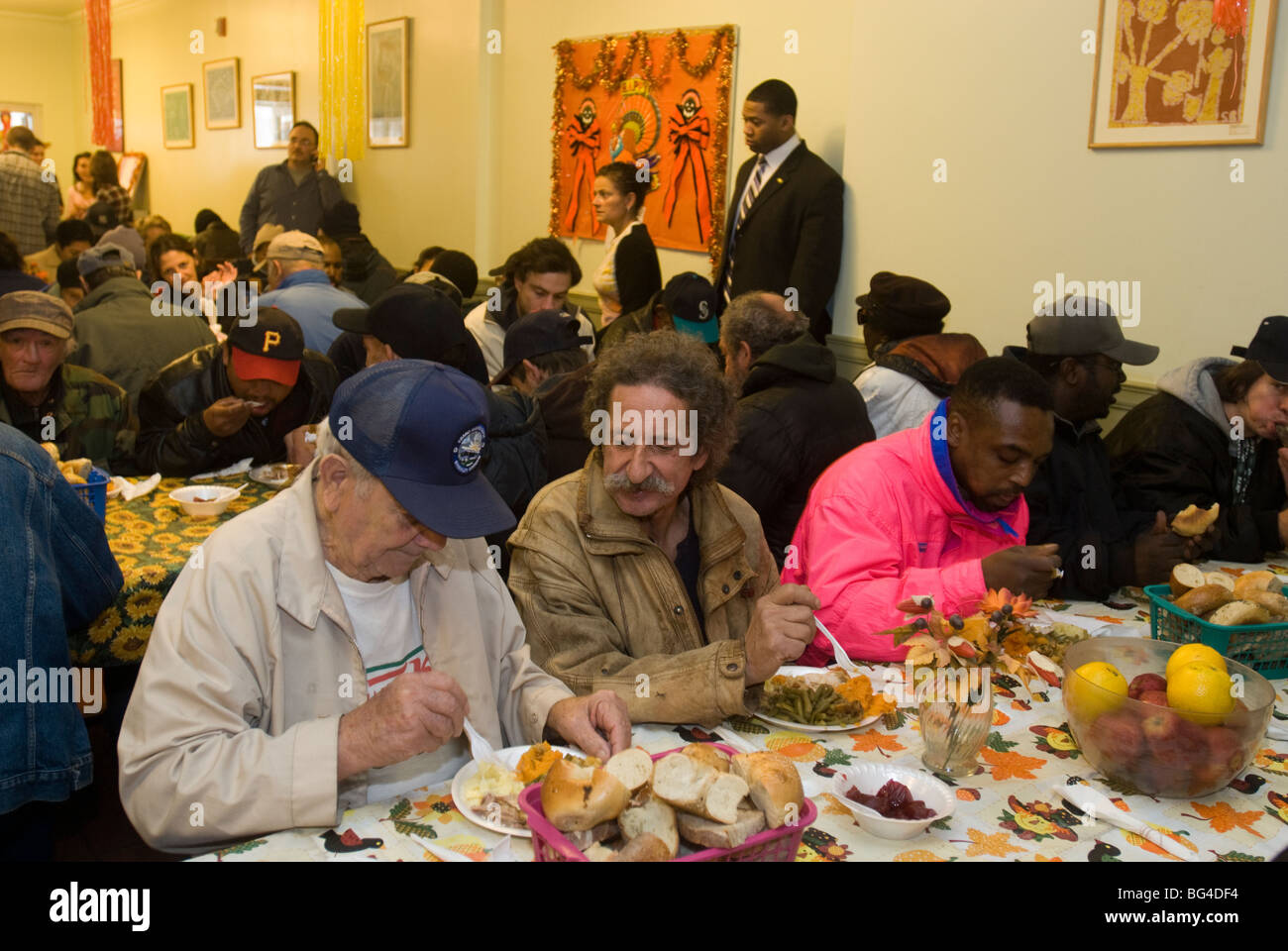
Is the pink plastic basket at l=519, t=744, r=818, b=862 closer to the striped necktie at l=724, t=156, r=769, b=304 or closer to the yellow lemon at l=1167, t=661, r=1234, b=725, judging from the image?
the yellow lemon at l=1167, t=661, r=1234, b=725

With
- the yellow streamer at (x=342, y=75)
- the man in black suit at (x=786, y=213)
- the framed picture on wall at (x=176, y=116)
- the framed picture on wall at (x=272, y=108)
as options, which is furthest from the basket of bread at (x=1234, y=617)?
the framed picture on wall at (x=176, y=116)

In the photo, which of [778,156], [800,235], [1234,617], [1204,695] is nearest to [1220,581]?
[1234,617]

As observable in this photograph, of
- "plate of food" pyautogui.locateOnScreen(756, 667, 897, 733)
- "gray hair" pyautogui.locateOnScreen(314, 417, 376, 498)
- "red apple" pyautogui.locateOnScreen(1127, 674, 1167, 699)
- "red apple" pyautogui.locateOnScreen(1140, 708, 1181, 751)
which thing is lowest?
"plate of food" pyautogui.locateOnScreen(756, 667, 897, 733)

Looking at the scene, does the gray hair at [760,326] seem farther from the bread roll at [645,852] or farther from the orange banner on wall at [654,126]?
the bread roll at [645,852]

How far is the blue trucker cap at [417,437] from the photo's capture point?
174cm

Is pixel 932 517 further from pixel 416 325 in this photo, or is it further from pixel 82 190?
pixel 82 190

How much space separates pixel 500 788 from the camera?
171cm

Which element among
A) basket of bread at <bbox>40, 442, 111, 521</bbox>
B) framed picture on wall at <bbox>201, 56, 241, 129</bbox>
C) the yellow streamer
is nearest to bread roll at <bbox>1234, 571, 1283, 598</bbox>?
basket of bread at <bbox>40, 442, 111, 521</bbox>

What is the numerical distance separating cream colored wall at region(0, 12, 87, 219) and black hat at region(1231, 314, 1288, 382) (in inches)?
693

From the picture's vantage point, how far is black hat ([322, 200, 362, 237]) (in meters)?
8.74

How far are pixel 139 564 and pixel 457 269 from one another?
418cm

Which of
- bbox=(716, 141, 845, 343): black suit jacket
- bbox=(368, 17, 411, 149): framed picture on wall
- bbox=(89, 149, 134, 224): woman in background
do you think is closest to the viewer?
bbox=(716, 141, 845, 343): black suit jacket

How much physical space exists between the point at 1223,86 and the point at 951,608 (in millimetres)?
2859
